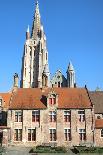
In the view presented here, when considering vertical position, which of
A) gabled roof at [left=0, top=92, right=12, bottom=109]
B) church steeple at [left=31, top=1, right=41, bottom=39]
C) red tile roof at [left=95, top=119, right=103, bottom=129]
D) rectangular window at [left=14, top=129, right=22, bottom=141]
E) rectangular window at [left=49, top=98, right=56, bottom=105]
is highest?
church steeple at [left=31, top=1, right=41, bottom=39]

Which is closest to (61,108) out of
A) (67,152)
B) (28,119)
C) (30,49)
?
(28,119)

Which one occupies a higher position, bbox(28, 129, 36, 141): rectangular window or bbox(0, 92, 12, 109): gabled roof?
bbox(0, 92, 12, 109): gabled roof

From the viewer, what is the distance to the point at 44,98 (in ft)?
173

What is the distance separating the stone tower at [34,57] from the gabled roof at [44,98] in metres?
39.8

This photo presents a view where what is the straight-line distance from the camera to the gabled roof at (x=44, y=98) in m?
51.5

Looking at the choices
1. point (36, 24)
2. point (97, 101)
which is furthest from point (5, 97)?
point (36, 24)

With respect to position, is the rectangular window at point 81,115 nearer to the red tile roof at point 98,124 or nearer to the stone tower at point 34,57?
the red tile roof at point 98,124

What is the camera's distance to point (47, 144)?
162 ft

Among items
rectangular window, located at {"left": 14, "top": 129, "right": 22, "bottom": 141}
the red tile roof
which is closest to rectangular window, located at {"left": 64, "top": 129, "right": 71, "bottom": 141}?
the red tile roof

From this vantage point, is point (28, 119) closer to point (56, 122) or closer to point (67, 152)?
point (56, 122)

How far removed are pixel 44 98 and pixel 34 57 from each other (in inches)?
2038

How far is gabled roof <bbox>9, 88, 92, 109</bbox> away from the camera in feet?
169

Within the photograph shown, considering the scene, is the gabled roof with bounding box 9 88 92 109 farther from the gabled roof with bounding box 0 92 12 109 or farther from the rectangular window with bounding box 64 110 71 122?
the gabled roof with bounding box 0 92 12 109

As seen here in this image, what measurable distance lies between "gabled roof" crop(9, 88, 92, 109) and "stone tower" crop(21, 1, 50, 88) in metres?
39.8
